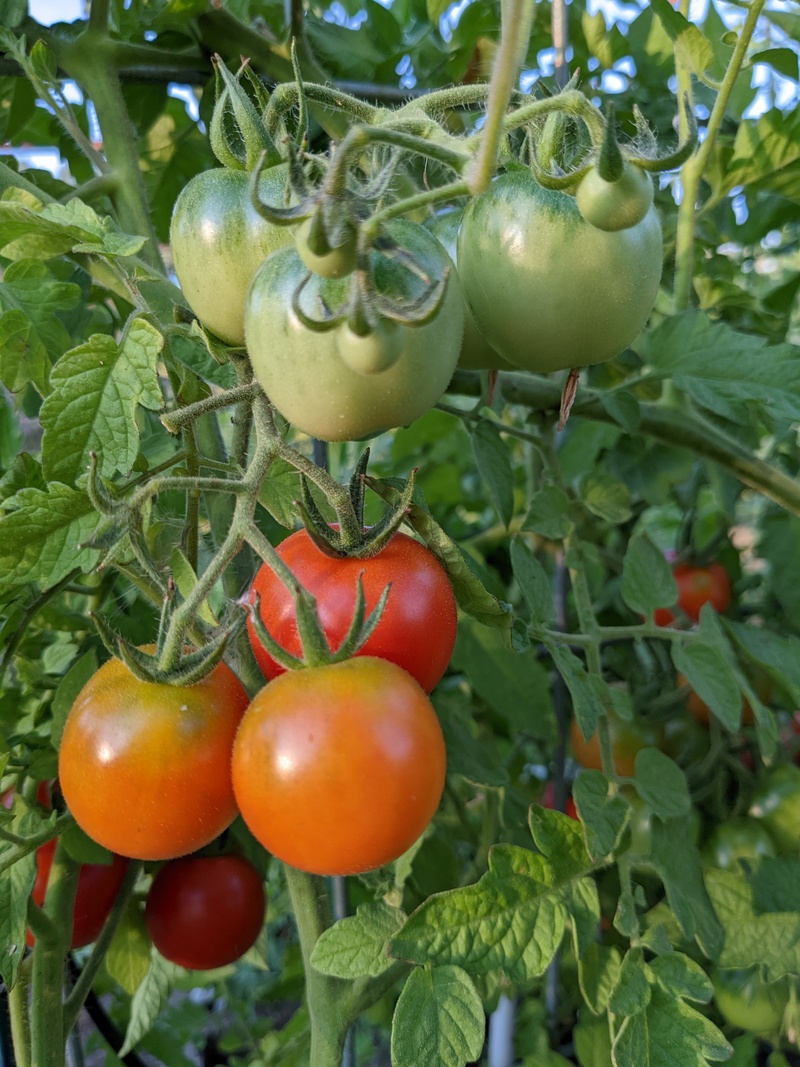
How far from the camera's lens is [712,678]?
0.68 metres

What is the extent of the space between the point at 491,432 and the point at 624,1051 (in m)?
0.43

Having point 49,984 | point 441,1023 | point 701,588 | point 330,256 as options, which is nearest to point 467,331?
point 330,256

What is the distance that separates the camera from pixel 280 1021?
1.88 m

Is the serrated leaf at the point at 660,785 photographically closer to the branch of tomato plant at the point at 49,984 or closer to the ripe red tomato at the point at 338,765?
the ripe red tomato at the point at 338,765

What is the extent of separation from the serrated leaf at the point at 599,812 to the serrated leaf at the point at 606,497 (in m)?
0.29

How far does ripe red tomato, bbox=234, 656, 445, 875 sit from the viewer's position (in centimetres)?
41

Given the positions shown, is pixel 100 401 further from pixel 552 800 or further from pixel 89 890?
pixel 552 800

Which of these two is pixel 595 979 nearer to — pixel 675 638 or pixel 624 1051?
pixel 624 1051

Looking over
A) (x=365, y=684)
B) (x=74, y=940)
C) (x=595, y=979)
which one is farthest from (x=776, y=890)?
(x=74, y=940)

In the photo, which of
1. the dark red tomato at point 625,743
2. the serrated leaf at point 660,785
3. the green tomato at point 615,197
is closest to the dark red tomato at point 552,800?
the dark red tomato at point 625,743

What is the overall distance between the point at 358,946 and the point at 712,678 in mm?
340

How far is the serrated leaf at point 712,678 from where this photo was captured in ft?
2.18

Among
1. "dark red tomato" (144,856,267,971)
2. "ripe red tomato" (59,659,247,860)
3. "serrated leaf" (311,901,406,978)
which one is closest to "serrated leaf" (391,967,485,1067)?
"serrated leaf" (311,901,406,978)

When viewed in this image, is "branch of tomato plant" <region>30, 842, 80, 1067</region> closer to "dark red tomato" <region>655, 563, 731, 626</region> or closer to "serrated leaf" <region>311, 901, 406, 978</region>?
"serrated leaf" <region>311, 901, 406, 978</region>
